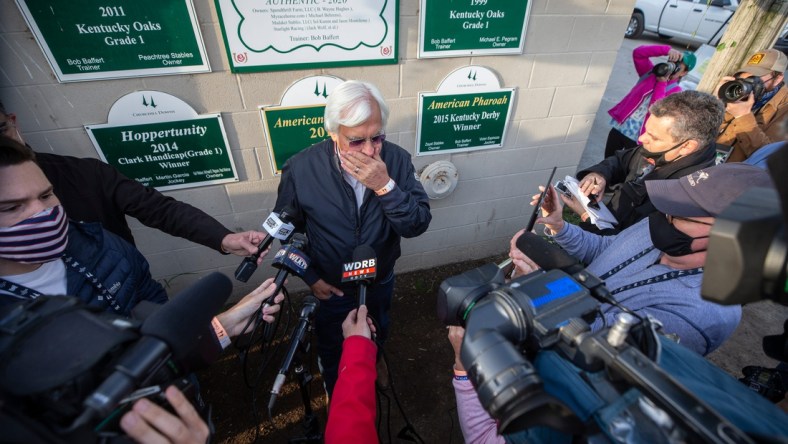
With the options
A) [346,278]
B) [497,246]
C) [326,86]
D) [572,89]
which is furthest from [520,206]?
[346,278]

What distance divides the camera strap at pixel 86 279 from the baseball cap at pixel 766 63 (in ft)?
17.0

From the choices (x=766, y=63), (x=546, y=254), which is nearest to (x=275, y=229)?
(x=546, y=254)

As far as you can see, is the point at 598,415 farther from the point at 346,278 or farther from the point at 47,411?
the point at 47,411

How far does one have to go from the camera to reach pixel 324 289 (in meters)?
2.06

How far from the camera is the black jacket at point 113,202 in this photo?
1650mm

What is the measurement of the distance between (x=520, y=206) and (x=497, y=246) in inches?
21.9

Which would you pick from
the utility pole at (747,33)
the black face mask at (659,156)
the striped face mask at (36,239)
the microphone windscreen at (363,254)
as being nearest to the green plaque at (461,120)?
the black face mask at (659,156)

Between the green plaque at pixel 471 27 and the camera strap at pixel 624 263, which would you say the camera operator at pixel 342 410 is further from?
the green plaque at pixel 471 27

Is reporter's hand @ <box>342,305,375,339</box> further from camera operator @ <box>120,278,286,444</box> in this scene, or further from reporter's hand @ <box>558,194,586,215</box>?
reporter's hand @ <box>558,194,586,215</box>

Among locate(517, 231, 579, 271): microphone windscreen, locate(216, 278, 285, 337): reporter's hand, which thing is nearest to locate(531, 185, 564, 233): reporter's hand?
locate(517, 231, 579, 271): microphone windscreen

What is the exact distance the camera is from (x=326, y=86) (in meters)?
2.30

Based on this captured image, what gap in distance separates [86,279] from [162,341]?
93 centimetres

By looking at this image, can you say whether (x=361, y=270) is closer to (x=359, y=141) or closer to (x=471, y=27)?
(x=359, y=141)

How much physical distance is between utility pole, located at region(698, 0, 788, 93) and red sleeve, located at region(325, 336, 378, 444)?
16.2 feet
